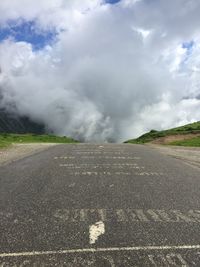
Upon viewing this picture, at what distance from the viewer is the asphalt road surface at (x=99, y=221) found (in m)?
6.67

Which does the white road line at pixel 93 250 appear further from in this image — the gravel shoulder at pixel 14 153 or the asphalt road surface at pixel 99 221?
the gravel shoulder at pixel 14 153

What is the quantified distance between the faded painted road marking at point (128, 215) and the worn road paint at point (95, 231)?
388 mm

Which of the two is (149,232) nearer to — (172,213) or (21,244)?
(172,213)

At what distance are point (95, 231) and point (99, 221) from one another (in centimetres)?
71

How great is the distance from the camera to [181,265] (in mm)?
6312

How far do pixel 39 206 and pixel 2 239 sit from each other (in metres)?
2.62

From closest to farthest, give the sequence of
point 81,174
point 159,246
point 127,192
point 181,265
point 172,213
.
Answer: point 181,265 → point 159,246 → point 172,213 → point 127,192 → point 81,174

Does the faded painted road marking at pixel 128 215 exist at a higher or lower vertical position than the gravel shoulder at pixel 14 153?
lower

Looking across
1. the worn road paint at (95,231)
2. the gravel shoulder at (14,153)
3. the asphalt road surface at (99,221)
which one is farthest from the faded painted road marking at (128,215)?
the gravel shoulder at (14,153)

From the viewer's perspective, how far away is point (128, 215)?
9.18 metres

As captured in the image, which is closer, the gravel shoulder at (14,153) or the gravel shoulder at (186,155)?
the gravel shoulder at (186,155)

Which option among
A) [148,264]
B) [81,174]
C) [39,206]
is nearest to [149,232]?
[148,264]

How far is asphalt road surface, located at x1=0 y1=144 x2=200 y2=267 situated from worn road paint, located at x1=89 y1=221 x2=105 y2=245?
0.06 feet

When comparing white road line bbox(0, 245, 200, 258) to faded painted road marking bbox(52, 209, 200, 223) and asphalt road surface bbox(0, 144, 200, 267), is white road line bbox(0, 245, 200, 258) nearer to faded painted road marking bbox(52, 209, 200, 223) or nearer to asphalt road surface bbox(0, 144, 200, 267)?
asphalt road surface bbox(0, 144, 200, 267)
